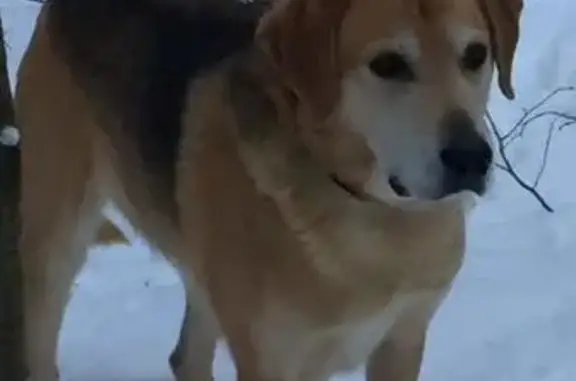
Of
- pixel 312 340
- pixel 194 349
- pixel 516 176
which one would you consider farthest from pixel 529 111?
pixel 312 340

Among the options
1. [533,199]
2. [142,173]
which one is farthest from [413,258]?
[533,199]

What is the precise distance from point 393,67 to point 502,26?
0.31 m

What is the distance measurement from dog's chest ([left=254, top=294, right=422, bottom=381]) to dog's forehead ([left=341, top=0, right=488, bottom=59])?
0.63 m

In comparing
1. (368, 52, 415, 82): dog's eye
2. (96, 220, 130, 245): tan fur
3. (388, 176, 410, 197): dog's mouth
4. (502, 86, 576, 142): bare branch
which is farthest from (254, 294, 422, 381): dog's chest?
(502, 86, 576, 142): bare branch

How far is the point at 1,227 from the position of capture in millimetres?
3447

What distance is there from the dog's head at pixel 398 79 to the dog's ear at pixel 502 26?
0.05 metres

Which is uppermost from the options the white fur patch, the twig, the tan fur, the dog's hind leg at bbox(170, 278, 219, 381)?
the white fur patch

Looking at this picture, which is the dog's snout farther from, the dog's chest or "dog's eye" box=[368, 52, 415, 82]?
the dog's chest

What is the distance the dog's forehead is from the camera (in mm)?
2646

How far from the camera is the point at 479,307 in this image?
425 cm

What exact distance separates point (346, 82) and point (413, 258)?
47 centimetres

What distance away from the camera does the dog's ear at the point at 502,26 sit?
2.80m

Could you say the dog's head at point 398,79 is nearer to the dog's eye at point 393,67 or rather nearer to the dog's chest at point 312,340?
the dog's eye at point 393,67

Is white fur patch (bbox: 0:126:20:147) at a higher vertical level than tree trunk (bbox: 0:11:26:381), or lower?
higher
